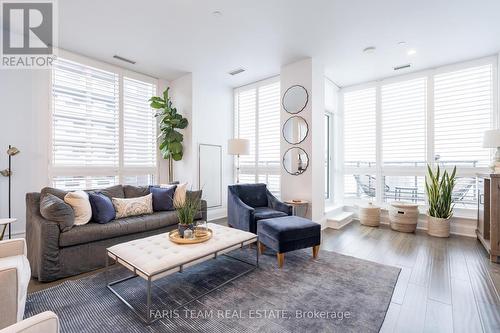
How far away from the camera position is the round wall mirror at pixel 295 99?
13.7 feet

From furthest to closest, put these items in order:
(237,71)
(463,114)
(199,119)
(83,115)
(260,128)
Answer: (260,128) < (199,119) < (237,71) < (463,114) < (83,115)

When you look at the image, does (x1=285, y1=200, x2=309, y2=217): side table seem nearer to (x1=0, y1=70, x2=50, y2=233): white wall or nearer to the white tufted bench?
the white tufted bench

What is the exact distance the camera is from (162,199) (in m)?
3.61

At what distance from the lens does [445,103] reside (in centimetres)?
424

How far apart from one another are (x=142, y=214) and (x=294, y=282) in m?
2.21

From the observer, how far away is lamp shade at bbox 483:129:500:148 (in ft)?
10.7

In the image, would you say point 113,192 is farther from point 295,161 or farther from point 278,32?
point 278,32

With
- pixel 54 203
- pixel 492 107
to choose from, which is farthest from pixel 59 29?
pixel 492 107

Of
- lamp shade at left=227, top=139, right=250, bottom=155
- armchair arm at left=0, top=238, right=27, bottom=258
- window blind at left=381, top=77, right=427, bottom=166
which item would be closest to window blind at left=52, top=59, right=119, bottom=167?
lamp shade at left=227, top=139, right=250, bottom=155

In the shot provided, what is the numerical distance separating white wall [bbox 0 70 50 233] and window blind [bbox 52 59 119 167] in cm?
14

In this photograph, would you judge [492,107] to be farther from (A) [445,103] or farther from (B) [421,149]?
(B) [421,149]

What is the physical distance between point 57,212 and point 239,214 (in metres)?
2.16

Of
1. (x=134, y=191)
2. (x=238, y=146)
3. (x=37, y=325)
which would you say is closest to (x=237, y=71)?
(x=238, y=146)

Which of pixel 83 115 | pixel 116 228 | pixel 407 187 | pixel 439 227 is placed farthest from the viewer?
pixel 407 187
